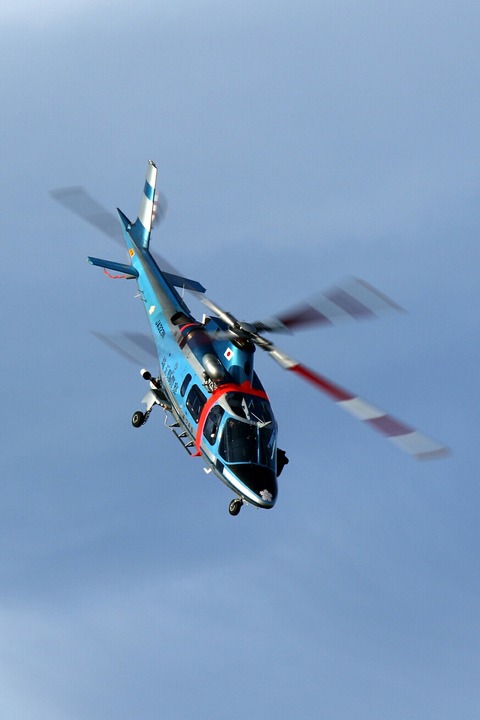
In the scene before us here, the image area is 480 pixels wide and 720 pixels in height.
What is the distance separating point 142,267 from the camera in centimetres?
5559

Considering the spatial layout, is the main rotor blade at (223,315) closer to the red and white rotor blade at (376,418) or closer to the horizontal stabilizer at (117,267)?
the red and white rotor blade at (376,418)

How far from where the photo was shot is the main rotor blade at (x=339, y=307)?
128 feet

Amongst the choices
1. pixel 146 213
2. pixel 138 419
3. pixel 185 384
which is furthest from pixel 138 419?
pixel 146 213

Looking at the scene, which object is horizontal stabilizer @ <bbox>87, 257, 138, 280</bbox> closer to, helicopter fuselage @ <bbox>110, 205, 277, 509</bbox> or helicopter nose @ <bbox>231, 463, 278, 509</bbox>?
helicopter fuselage @ <bbox>110, 205, 277, 509</bbox>

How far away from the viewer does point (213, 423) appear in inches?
1747

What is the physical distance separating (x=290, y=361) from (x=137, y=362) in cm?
851

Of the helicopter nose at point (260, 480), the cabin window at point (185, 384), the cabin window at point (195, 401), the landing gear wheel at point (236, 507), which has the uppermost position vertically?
the cabin window at point (185, 384)

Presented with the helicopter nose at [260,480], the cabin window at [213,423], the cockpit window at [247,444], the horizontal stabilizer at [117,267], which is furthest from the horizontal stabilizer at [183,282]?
the helicopter nose at [260,480]

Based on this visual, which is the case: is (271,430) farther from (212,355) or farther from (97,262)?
(97,262)

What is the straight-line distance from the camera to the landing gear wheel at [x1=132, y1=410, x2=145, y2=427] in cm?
4997

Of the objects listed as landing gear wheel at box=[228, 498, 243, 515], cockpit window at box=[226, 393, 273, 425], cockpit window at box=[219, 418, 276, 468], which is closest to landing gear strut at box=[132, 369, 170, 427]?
cockpit window at box=[226, 393, 273, 425]

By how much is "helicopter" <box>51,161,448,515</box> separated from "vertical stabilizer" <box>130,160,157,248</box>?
6.04 meters

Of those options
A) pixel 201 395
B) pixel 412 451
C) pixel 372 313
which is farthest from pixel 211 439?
pixel 412 451

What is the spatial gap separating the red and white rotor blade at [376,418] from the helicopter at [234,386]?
41 millimetres
